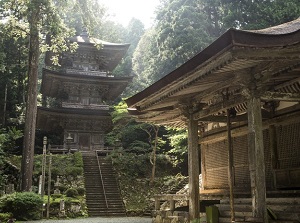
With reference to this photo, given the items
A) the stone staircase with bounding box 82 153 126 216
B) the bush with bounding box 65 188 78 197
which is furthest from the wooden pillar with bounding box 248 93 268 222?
the bush with bounding box 65 188 78 197

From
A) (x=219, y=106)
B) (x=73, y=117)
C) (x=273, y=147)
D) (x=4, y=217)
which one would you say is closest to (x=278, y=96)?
(x=219, y=106)

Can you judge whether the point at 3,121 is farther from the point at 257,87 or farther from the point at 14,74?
the point at 257,87

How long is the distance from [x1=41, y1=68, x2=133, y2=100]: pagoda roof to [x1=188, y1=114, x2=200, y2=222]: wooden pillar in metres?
22.0

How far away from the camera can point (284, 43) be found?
590 cm

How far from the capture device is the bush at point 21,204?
1634 centimetres

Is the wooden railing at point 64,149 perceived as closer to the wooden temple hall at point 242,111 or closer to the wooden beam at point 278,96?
the wooden temple hall at point 242,111

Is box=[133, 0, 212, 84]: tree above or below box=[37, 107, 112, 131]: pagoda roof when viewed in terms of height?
above

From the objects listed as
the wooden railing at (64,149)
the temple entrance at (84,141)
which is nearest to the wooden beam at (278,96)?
the wooden railing at (64,149)

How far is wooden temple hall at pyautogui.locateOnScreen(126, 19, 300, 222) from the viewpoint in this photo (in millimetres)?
6121

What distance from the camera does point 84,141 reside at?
32.0 meters

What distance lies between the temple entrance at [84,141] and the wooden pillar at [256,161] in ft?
85.7

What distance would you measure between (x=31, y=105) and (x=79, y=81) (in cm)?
1269

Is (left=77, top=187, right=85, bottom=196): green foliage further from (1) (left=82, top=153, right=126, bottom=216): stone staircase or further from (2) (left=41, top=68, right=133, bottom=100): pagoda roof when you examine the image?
(2) (left=41, top=68, right=133, bottom=100): pagoda roof

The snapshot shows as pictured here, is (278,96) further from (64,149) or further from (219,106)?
(64,149)
